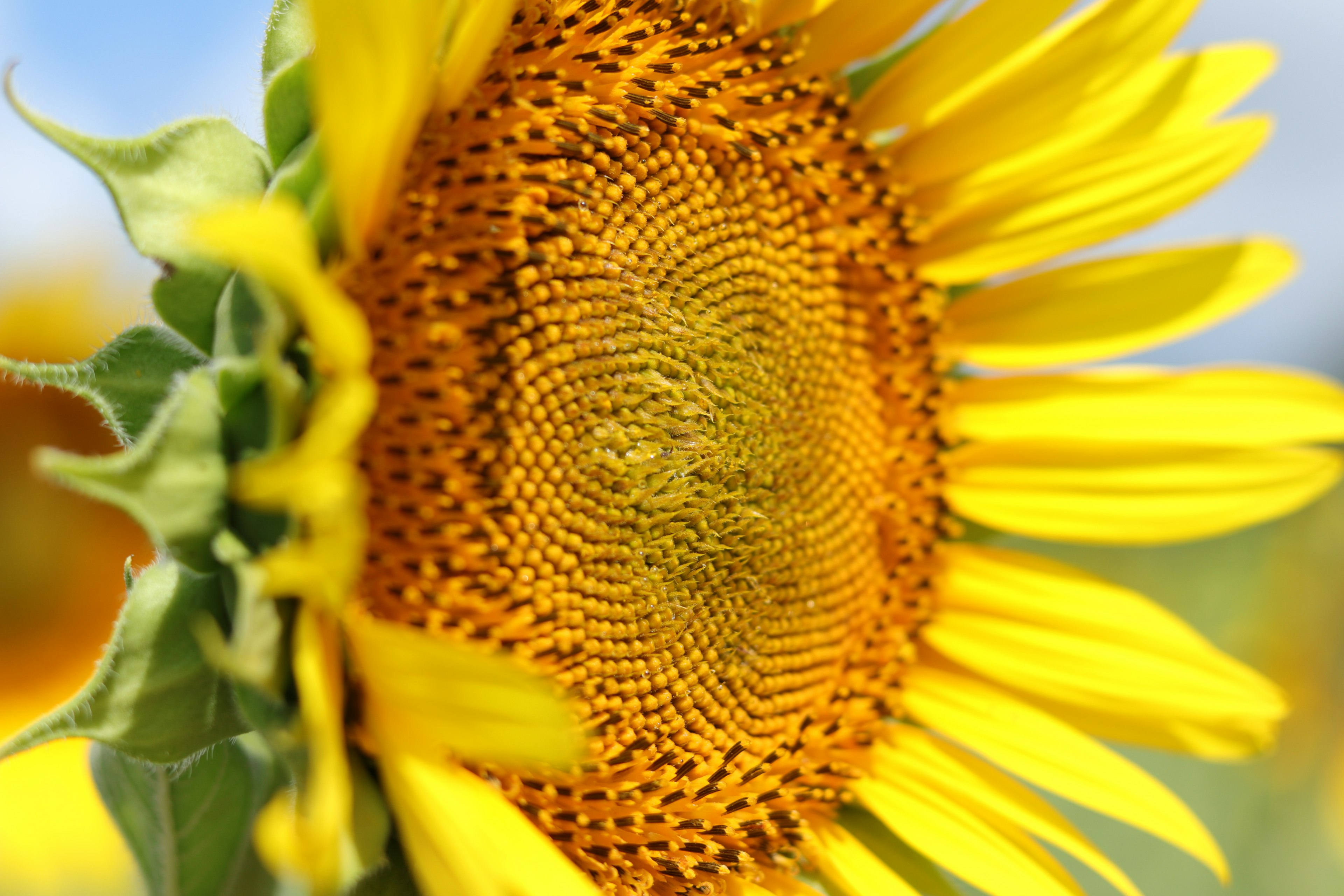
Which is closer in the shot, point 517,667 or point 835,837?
point 517,667

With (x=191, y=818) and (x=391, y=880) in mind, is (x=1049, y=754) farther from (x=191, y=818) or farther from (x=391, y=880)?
(x=191, y=818)

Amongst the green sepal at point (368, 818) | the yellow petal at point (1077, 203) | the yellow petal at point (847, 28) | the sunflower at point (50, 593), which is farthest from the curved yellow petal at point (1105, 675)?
the sunflower at point (50, 593)

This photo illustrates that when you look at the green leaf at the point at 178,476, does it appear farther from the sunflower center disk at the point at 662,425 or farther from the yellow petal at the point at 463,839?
the yellow petal at the point at 463,839

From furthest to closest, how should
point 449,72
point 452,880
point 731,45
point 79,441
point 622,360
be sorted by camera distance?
point 79,441
point 731,45
point 622,360
point 449,72
point 452,880

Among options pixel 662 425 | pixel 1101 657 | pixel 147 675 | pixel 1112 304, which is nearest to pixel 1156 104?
pixel 1112 304

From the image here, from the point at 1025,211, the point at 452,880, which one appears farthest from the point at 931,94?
the point at 452,880

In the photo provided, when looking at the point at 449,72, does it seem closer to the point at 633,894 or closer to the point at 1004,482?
the point at 633,894

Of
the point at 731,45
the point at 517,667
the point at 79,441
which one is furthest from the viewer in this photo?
the point at 79,441
